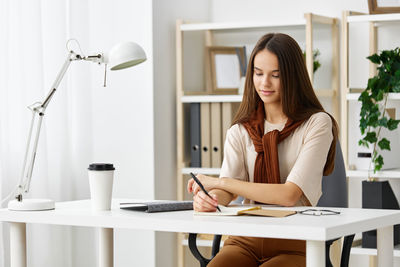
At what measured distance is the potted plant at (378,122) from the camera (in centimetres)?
340

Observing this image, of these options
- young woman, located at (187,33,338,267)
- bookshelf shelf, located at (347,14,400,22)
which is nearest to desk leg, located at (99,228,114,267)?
young woman, located at (187,33,338,267)

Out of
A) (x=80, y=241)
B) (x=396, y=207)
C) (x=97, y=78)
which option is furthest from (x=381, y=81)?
(x=80, y=241)

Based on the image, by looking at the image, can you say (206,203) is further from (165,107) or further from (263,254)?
(165,107)

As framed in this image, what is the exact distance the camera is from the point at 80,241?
148 inches

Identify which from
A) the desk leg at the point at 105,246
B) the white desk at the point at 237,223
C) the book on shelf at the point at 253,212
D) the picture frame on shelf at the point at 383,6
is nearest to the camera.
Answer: the white desk at the point at 237,223

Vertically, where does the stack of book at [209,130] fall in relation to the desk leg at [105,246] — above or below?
above

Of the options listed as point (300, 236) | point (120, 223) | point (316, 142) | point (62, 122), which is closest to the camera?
point (300, 236)

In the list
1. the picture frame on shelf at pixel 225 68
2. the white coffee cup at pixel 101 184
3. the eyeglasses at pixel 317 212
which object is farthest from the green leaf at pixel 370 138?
the white coffee cup at pixel 101 184

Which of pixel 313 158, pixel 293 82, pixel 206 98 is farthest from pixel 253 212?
pixel 206 98

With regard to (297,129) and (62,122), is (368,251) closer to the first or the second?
(297,129)

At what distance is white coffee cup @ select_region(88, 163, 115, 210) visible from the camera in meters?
2.16

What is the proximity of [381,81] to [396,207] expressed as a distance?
63 centimetres

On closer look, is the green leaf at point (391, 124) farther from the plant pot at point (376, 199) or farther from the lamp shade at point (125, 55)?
the lamp shade at point (125, 55)

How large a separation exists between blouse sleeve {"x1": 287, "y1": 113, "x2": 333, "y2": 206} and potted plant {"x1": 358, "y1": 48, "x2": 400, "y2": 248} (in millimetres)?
1026
